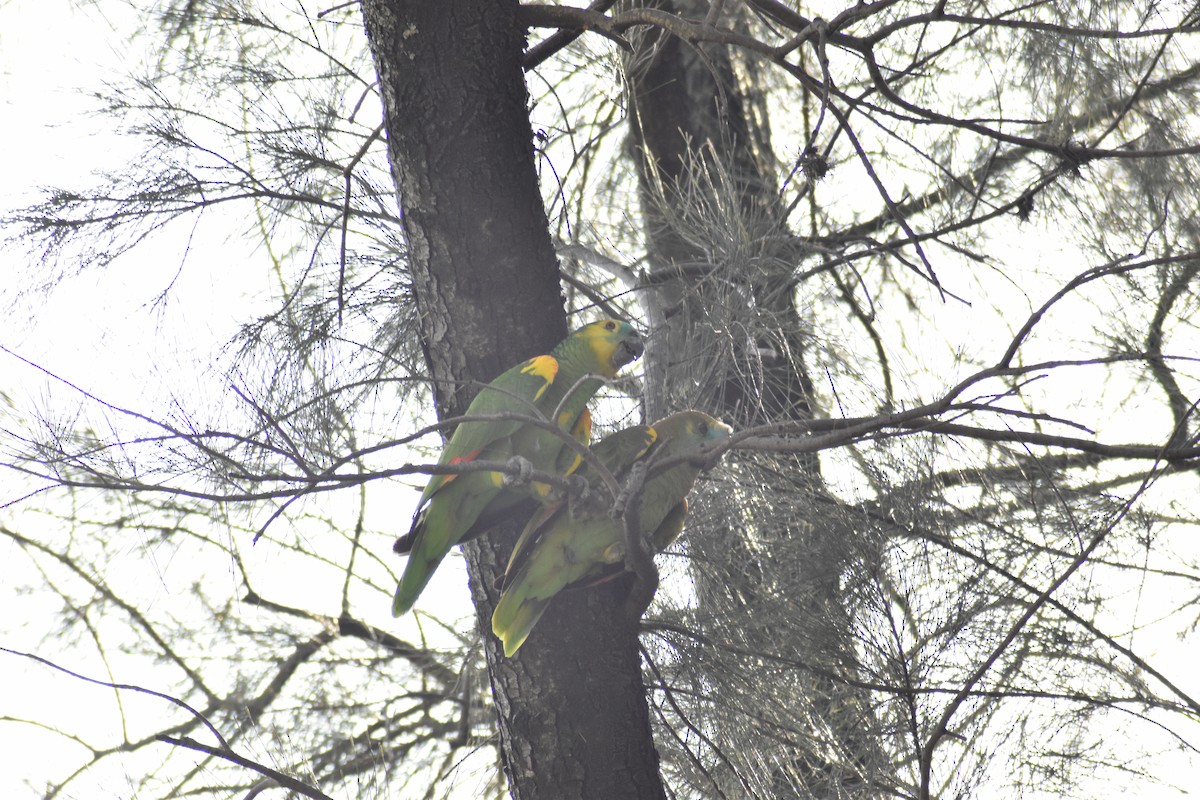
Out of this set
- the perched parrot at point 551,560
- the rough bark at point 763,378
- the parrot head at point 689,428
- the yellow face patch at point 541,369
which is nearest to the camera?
the perched parrot at point 551,560

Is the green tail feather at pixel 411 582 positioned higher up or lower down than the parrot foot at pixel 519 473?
higher up

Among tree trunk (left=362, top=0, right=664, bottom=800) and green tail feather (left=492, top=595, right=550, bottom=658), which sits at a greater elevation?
tree trunk (left=362, top=0, right=664, bottom=800)

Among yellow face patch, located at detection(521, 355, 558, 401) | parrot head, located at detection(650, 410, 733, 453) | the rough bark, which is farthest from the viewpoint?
the rough bark

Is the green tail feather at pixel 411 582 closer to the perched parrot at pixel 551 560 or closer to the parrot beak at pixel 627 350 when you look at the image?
the perched parrot at pixel 551 560

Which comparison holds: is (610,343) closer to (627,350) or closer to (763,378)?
(627,350)

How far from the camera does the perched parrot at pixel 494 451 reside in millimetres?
1899

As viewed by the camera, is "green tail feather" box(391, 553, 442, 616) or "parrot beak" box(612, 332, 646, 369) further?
"parrot beak" box(612, 332, 646, 369)

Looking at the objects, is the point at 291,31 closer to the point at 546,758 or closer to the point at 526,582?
the point at 526,582

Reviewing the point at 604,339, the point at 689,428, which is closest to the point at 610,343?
the point at 604,339

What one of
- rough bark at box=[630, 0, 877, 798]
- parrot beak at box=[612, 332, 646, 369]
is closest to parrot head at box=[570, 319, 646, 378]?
parrot beak at box=[612, 332, 646, 369]

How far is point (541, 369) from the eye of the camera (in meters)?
1.94

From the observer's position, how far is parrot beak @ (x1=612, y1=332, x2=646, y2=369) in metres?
2.22

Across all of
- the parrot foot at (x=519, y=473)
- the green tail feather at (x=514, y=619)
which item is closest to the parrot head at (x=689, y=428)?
the green tail feather at (x=514, y=619)

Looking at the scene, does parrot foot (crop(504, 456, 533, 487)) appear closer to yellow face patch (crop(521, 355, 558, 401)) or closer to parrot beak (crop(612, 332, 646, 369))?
yellow face patch (crop(521, 355, 558, 401))
